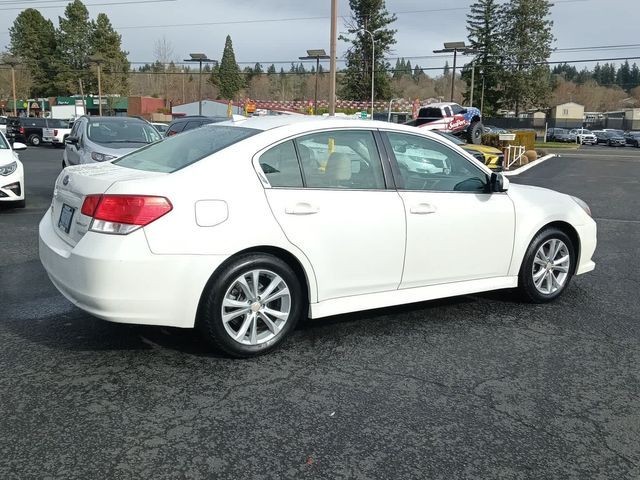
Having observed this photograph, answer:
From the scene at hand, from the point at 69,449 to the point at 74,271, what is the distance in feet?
3.87

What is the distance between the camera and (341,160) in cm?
423

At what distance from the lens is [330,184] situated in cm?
412

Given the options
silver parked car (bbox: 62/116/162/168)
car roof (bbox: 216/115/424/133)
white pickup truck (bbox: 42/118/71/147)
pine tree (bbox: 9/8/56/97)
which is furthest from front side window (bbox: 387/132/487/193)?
pine tree (bbox: 9/8/56/97)

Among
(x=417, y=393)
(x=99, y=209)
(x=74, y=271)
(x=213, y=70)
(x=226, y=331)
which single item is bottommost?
(x=417, y=393)

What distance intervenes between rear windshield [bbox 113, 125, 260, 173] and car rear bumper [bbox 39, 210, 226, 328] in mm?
648

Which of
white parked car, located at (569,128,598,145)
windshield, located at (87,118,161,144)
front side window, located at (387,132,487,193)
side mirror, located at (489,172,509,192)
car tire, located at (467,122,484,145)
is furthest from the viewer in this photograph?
white parked car, located at (569,128,598,145)

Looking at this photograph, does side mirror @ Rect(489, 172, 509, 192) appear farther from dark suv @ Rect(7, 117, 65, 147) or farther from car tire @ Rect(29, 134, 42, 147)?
car tire @ Rect(29, 134, 42, 147)

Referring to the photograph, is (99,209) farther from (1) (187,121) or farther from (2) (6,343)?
(1) (187,121)

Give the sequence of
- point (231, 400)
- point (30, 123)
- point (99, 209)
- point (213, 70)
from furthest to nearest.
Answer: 1. point (213, 70)
2. point (30, 123)
3. point (99, 209)
4. point (231, 400)

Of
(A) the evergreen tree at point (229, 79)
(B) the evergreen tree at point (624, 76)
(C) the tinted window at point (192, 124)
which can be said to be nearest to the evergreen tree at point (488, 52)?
(A) the evergreen tree at point (229, 79)

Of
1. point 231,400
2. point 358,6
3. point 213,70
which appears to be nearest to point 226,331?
point 231,400

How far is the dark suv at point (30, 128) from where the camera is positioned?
3369cm

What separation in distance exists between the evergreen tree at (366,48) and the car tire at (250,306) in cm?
6713

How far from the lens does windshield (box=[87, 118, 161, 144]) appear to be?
11520 millimetres
